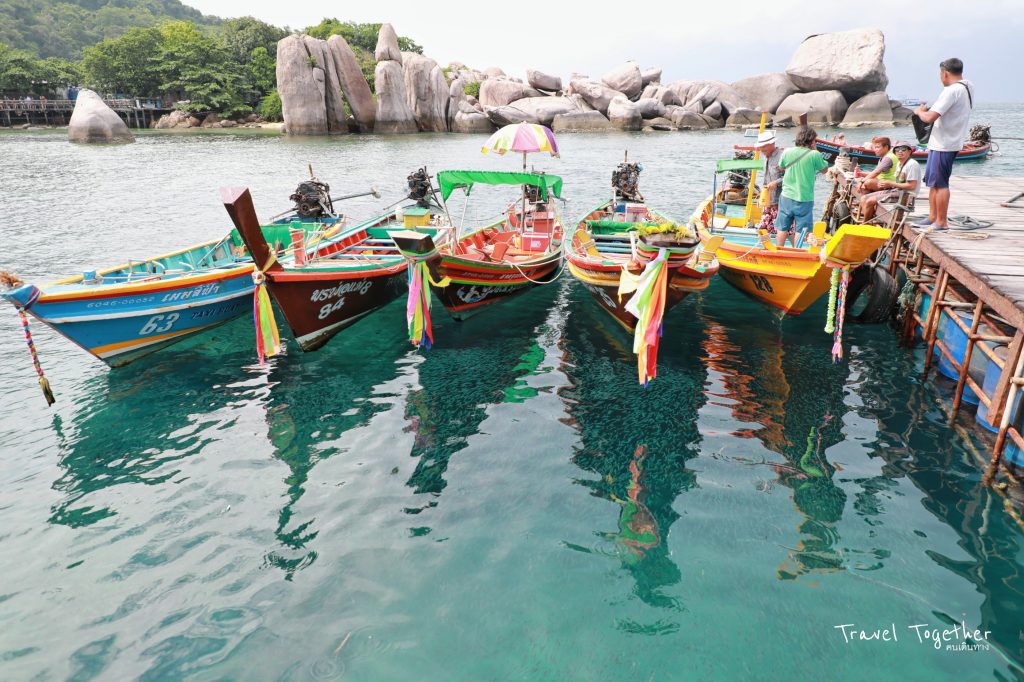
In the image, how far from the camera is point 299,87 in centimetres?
5997

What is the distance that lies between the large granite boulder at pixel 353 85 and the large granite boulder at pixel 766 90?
42.6 meters

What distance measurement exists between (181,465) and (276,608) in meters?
3.23

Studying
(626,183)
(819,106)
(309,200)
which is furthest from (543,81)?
(309,200)

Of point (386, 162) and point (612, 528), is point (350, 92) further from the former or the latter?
point (612, 528)

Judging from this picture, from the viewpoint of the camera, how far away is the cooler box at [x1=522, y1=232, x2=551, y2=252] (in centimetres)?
1479

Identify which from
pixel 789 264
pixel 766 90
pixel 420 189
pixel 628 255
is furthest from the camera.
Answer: pixel 766 90

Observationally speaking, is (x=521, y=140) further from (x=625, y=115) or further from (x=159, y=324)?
(x=625, y=115)

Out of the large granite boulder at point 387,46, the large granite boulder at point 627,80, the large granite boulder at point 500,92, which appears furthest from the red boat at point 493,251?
the large granite boulder at point 627,80

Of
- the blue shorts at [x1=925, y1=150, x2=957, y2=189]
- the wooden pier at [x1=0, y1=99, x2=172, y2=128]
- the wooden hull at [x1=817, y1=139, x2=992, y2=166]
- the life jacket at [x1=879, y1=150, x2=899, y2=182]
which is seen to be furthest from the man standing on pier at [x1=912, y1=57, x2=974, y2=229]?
the wooden pier at [x1=0, y1=99, x2=172, y2=128]

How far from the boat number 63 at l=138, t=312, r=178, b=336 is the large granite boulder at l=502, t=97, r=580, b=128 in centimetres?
5909

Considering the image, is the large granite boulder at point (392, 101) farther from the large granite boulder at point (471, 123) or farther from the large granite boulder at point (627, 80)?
the large granite boulder at point (627, 80)

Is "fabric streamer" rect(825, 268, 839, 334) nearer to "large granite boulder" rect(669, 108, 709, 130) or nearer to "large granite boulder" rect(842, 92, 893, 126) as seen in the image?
"large granite boulder" rect(669, 108, 709, 130)

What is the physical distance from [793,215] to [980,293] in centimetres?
408

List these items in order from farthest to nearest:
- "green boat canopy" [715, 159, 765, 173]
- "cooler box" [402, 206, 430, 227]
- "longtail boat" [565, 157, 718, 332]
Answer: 1. "cooler box" [402, 206, 430, 227]
2. "green boat canopy" [715, 159, 765, 173]
3. "longtail boat" [565, 157, 718, 332]
